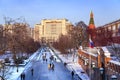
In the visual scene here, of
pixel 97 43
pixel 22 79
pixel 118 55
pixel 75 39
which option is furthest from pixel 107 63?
pixel 75 39

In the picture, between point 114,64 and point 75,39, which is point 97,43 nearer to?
point 75,39

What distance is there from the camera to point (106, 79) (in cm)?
2738

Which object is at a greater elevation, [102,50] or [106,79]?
[102,50]

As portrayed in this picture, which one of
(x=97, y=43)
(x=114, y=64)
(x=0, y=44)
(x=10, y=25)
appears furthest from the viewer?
(x=97, y=43)

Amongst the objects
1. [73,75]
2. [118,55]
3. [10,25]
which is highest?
[10,25]

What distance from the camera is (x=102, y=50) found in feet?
94.5

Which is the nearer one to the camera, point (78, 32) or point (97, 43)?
point (97, 43)

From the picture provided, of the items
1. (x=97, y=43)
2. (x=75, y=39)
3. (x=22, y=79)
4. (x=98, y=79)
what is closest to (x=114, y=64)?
(x=98, y=79)

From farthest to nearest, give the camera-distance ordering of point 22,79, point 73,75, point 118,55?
point 73,75 → point 22,79 → point 118,55

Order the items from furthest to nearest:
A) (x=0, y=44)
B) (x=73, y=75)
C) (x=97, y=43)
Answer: (x=97, y=43) → (x=73, y=75) → (x=0, y=44)

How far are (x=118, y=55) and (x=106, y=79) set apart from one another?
217 centimetres

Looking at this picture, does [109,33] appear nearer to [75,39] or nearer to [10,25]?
[75,39]

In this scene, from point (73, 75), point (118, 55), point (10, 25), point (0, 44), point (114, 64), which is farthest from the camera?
point (73, 75)

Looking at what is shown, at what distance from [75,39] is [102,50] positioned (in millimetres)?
51322
